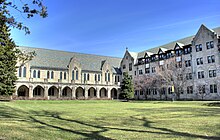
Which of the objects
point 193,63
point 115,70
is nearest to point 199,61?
point 193,63

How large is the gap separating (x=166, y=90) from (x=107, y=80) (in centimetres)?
1714

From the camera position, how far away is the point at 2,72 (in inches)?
1252

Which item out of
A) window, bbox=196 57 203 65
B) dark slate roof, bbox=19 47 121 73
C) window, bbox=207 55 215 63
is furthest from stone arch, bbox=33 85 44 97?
window, bbox=207 55 215 63

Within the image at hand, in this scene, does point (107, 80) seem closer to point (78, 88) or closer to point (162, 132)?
point (78, 88)

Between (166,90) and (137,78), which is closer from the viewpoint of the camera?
(166,90)

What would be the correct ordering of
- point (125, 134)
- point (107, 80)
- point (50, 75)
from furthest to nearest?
1. point (107, 80)
2. point (50, 75)
3. point (125, 134)

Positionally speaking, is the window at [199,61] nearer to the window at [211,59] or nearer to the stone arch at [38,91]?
the window at [211,59]

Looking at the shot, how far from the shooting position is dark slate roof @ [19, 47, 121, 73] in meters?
52.3

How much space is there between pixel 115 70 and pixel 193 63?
24477 mm

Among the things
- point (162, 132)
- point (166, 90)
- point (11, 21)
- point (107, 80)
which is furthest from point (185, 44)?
point (11, 21)

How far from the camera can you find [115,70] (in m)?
64.2

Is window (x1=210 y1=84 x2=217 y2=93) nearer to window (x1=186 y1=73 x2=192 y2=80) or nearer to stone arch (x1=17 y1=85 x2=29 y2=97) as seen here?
window (x1=186 y1=73 x2=192 y2=80)

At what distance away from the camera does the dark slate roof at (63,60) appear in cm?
5234

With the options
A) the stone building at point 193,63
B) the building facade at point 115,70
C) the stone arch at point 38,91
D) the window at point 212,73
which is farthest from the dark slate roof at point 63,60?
the window at point 212,73
